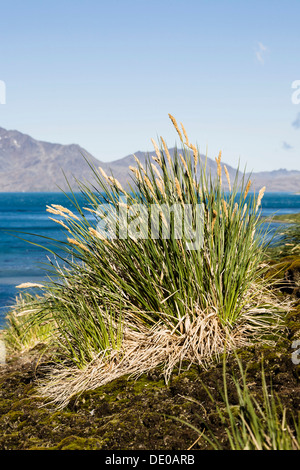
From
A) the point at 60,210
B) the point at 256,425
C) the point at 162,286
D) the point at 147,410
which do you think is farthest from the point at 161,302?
the point at 256,425

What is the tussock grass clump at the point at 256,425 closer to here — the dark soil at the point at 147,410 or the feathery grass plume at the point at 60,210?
the dark soil at the point at 147,410

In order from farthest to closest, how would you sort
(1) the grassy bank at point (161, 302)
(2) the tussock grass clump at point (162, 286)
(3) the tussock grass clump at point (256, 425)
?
1. (2) the tussock grass clump at point (162, 286)
2. (1) the grassy bank at point (161, 302)
3. (3) the tussock grass clump at point (256, 425)

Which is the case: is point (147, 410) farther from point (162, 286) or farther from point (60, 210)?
point (60, 210)

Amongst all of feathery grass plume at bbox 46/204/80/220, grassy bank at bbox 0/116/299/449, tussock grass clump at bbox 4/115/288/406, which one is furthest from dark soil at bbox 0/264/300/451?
feathery grass plume at bbox 46/204/80/220

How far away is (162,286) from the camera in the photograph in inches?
155

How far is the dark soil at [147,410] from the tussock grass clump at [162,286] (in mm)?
183

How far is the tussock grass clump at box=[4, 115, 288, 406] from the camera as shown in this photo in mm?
3742

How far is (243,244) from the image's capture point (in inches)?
161

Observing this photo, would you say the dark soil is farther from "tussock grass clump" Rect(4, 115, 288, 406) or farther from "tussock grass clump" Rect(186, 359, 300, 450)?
"tussock grass clump" Rect(4, 115, 288, 406)

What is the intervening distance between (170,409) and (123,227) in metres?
1.74

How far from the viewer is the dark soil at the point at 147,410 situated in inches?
109

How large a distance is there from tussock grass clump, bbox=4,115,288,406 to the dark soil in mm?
183

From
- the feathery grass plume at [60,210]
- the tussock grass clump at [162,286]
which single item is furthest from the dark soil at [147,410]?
the feathery grass plume at [60,210]

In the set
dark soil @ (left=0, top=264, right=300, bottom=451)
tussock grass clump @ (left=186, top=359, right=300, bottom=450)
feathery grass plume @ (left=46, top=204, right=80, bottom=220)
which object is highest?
feathery grass plume @ (left=46, top=204, right=80, bottom=220)
